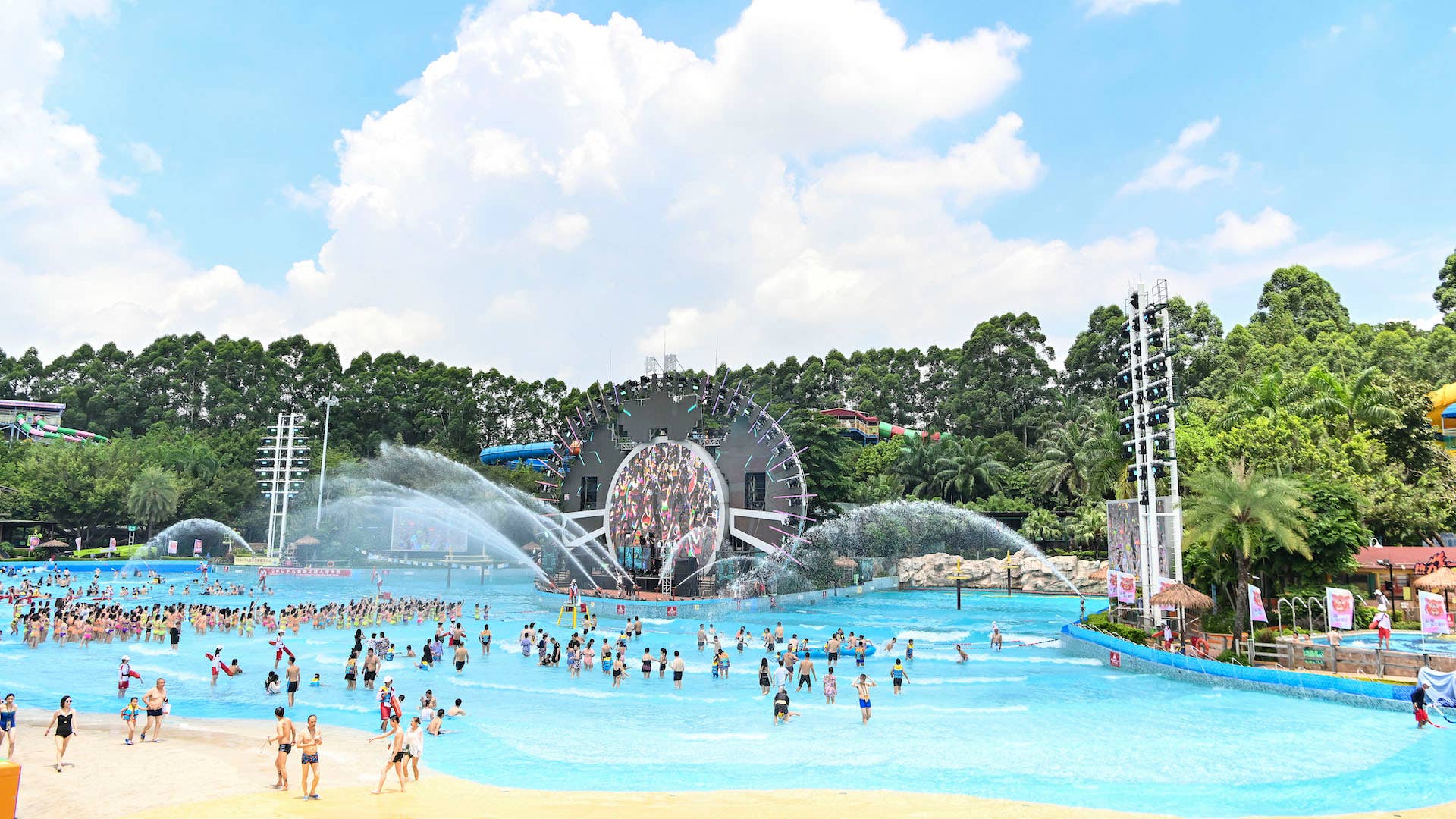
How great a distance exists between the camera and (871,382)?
10506 centimetres

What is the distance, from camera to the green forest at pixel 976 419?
39.8 m

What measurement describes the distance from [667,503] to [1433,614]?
3570 cm

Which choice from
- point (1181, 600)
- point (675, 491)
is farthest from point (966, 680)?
point (675, 491)

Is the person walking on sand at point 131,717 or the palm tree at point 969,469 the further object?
the palm tree at point 969,469

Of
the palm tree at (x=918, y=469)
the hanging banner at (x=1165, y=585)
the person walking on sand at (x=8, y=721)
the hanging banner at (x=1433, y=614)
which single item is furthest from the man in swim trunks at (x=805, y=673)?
the palm tree at (x=918, y=469)

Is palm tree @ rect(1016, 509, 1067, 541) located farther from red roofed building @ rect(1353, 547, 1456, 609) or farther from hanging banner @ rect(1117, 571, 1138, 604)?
hanging banner @ rect(1117, 571, 1138, 604)

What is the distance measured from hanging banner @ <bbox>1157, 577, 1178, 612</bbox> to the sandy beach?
50.3ft

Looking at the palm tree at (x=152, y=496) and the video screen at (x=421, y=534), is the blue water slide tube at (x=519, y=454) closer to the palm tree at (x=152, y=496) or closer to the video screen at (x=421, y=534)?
the video screen at (x=421, y=534)

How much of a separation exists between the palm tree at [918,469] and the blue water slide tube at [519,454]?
118 ft

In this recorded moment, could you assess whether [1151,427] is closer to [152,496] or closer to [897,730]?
[897,730]

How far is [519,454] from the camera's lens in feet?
311

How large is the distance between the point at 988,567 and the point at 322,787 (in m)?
54.6

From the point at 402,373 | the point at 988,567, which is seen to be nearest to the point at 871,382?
the point at 988,567

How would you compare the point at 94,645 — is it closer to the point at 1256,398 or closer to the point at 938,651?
the point at 938,651
